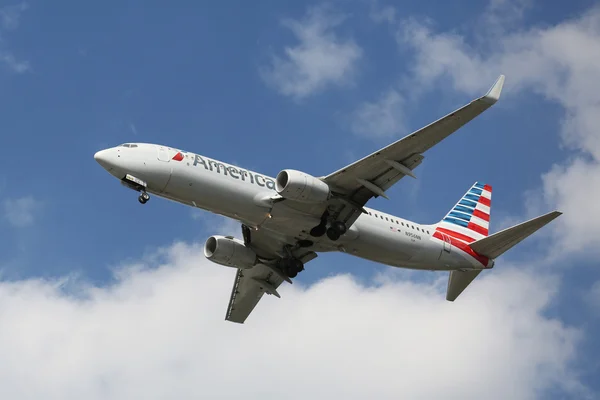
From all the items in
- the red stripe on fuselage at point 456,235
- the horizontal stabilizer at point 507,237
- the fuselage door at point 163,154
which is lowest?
the fuselage door at point 163,154

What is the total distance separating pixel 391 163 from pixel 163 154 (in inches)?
437

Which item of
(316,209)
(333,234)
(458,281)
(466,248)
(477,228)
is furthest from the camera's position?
(477,228)

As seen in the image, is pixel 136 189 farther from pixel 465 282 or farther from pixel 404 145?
pixel 465 282

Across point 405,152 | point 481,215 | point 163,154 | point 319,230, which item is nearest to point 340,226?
point 319,230

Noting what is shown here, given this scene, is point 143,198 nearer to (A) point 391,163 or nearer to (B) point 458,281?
(A) point 391,163

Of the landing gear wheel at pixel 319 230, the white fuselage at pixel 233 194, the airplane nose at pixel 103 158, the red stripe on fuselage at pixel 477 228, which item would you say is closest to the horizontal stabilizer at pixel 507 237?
the red stripe on fuselage at pixel 477 228

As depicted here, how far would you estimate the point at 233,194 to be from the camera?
1912 inches

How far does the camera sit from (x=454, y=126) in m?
46.4

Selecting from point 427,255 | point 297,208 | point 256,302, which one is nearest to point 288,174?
point 297,208

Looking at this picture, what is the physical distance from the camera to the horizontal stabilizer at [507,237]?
165 ft

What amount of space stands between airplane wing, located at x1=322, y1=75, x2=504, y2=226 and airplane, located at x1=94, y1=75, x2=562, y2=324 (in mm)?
49

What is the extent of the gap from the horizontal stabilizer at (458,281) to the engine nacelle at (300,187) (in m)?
12.2

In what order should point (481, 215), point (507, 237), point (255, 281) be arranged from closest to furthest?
1. point (507, 237)
2. point (255, 281)
3. point (481, 215)

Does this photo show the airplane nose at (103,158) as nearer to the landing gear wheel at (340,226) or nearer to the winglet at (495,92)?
the landing gear wheel at (340,226)
